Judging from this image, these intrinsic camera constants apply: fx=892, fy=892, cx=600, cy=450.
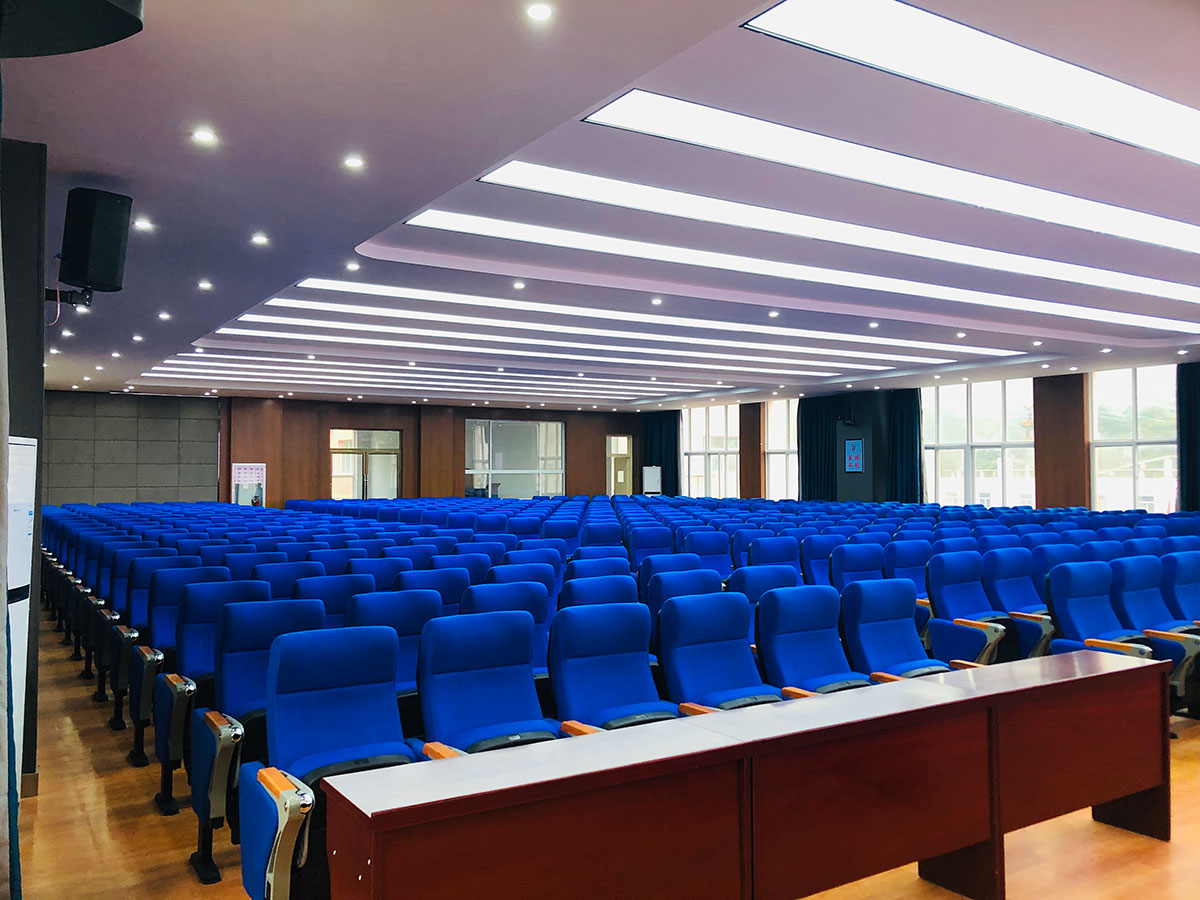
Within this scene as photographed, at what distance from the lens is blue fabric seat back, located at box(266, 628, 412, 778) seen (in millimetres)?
3566

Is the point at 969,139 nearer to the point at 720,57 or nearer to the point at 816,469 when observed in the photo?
the point at 720,57

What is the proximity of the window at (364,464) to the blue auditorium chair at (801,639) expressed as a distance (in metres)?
22.5

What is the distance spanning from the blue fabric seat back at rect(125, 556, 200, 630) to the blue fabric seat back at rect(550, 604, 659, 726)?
11.5 ft

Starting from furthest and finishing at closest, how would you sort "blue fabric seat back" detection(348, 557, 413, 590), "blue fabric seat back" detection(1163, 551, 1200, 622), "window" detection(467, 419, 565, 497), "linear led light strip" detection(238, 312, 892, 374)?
1. "window" detection(467, 419, 565, 497)
2. "linear led light strip" detection(238, 312, 892, 374)
3. "blue fabric seat back" detection(1163, 551, 1200, 622)
4. "blue fabric seat back" detection(348, 557, 413, 590)

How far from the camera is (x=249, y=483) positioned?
79.6 feet

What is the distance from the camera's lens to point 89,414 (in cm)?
2327

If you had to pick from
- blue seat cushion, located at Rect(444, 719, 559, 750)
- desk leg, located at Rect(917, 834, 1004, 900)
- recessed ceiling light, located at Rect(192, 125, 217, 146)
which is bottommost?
desk leg, located at Rect(917, 834, 1004, 900)

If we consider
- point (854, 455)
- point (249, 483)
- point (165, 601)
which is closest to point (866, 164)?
point (165, 601)

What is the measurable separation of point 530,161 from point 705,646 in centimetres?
363

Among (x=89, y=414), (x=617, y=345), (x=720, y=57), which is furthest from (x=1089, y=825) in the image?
(x=89, y=414)

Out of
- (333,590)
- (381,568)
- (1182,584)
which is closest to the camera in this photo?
(333,590)

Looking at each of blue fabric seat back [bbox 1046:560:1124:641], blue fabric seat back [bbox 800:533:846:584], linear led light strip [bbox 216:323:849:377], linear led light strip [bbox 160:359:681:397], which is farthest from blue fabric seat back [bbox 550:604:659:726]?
linear led light strip [bbox 160:359:681:397]

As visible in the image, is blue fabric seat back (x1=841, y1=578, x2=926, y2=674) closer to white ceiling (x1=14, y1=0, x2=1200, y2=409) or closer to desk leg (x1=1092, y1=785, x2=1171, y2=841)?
desk leg (x1=1092, y1=785, x2=1171, y2=841)

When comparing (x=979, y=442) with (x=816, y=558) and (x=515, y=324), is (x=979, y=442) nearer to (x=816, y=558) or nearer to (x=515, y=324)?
(x=515, y=324)
